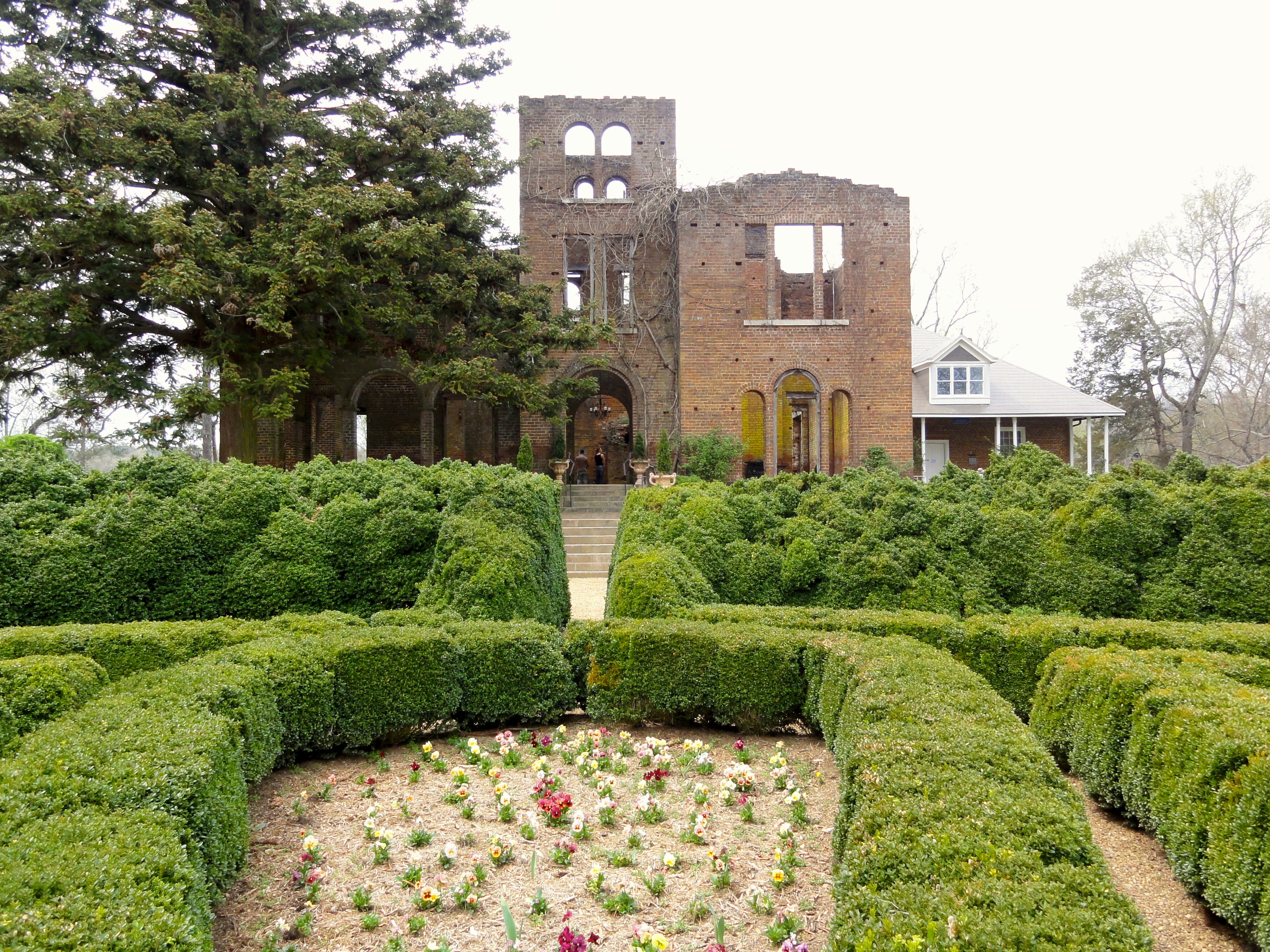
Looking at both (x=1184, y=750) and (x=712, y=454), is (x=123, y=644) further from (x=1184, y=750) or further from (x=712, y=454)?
(x=712, y=454)

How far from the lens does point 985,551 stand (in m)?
7.27

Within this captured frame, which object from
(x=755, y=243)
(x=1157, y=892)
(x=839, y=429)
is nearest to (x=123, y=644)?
(x=1157, y=892)

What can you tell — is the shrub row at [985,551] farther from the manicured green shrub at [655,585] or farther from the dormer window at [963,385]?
the dormer window at [963,385]

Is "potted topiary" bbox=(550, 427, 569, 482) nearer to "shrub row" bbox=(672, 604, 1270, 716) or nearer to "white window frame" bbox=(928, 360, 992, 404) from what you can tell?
"white window frame" bbox=(928, 360, 992, 404)

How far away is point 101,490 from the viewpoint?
745cm

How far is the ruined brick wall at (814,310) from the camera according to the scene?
2122 cm

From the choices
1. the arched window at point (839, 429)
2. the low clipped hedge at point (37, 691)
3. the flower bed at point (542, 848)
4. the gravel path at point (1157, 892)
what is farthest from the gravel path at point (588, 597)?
the arched window at point (839, 429)

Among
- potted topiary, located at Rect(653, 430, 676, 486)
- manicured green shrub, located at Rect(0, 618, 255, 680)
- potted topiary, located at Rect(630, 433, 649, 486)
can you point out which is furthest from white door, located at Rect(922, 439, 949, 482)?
manicured green shrub, located at Rect(0, 618, 255, 680)

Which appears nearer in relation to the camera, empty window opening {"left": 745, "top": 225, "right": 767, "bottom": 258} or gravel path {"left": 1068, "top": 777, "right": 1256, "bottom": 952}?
gravel path {"left": 1068, "top": 777, "right": 1256, "bottom": 952}

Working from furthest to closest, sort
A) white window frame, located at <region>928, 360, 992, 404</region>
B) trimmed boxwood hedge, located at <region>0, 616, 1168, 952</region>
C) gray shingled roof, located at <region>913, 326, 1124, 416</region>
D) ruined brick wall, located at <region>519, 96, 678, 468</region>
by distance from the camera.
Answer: white window frame, located at <region>928, 360, 992, 404</region> < gray shingled roof, located at <region>913, 326, 1124, 416</region> < ruined brick wall, located at <region>519, 96, 678, 468</region> < trimmed boxwood hedge, located at <region>0, 616, 1168, 952</region>

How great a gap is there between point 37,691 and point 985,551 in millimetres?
7151

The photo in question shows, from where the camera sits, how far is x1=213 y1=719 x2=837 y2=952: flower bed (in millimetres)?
3076

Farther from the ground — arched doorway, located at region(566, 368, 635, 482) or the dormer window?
the dormer window

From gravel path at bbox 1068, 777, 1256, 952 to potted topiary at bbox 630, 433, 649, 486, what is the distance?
1667 centimetres
